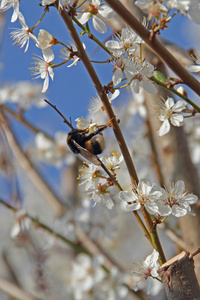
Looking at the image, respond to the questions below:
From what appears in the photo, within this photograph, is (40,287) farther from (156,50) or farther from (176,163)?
(156,50)

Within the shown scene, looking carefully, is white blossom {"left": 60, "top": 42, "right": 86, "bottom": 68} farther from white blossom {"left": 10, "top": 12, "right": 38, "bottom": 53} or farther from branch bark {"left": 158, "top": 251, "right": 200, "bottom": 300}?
branch bark {"left": 158, "top": 251, "right": 200, "bottom": 300}

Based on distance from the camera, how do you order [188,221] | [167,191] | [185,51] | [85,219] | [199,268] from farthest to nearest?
[85,219], [185,51], [188,221], [199,268], [167,191]

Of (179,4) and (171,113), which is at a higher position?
(179,4)

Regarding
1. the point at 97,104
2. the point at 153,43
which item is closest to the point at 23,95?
the point at 97,104

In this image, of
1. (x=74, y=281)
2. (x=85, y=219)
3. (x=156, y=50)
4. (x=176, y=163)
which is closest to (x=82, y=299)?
(x=74, y=281)

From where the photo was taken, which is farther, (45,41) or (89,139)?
(89,139)

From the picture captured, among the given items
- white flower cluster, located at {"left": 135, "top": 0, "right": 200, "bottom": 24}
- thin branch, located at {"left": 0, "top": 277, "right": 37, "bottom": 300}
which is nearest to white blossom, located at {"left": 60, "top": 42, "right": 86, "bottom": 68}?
white flower cluster, located at {"left": 135, "top": 0, "right": 200, "bottom": 24}

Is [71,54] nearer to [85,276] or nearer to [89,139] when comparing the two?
[89,139]
